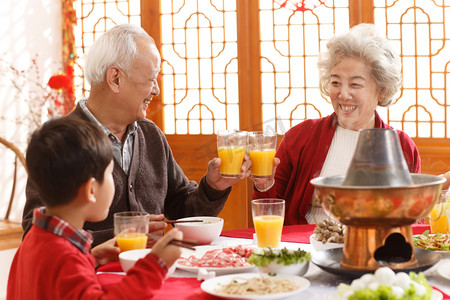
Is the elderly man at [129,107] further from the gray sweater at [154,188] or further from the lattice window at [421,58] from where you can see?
the lattice window at [421,58]

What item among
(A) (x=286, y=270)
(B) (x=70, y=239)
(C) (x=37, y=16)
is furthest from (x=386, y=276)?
(C) (x=37, y=16)

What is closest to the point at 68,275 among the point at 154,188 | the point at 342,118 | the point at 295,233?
the point at 295,233

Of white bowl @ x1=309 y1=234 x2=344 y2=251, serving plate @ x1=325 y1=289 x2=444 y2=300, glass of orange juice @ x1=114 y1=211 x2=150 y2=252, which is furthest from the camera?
white bowl @ x1=309 y1=234 x2=344 y2=251

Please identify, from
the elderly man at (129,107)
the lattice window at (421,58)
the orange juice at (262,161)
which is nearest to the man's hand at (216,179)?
the elderly man at (129,107)

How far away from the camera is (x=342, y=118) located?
9.90ft

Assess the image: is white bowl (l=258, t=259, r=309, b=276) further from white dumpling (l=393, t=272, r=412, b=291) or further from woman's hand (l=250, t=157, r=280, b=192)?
woman's hand (l=250, t=157, r=280, b=192)

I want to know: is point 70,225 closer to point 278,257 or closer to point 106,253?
point 106,253

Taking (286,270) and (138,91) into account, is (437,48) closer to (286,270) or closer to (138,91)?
(138,91)

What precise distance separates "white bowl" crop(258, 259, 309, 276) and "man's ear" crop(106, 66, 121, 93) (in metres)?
1.19

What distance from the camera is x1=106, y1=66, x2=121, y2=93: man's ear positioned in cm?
256

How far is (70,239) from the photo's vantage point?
4.90 feet

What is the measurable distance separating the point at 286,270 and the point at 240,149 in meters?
0.71

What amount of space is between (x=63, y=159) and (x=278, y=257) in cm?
59

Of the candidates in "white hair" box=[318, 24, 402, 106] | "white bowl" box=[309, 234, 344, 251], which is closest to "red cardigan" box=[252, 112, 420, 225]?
"white hair" box=[318, 24, 402, 106]
